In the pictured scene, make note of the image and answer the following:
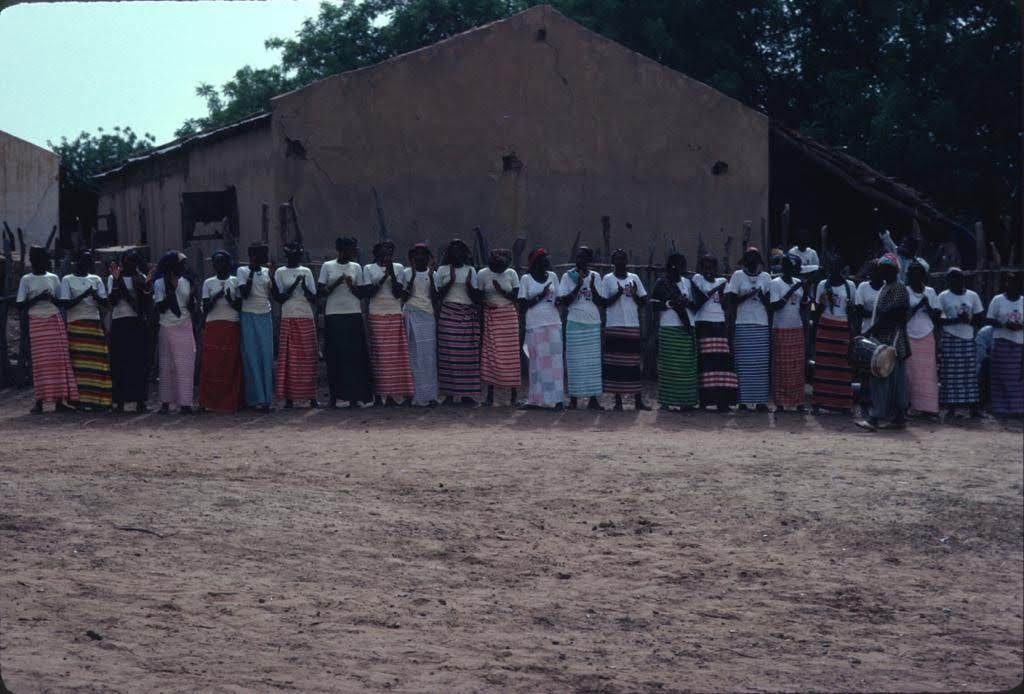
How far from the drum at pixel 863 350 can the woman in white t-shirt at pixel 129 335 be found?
646cm

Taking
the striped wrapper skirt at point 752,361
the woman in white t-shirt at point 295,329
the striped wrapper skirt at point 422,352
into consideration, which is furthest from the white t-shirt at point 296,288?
the striped wrapper skirt at point 752,361

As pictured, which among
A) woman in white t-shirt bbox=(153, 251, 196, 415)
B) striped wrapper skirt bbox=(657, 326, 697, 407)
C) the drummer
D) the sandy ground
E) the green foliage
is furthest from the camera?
the green foliage

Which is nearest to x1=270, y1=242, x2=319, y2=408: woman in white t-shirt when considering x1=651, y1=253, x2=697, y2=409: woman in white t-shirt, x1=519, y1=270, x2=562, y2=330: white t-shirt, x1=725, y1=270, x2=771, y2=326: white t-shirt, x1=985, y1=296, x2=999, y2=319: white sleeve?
x1=519, y1=270, x2=562, y2=330: white t-shirt

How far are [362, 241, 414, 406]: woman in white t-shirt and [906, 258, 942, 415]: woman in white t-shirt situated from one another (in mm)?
4647

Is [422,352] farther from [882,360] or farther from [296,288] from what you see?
[882,360]

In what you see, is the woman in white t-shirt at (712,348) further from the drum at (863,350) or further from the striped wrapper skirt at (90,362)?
the striped wrapper skirt at (90,362)

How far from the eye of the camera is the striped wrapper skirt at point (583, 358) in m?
12.8

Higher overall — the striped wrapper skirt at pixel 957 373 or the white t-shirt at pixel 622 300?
the white t-shirt at pixel 622 300

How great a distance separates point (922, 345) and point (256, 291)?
616 cm

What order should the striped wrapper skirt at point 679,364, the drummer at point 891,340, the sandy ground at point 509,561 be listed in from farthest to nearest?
the striped wrapper skirt at point 679,364 < the drummer at point 891,340 < the sandy ground at point 509,561

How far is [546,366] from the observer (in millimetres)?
12867

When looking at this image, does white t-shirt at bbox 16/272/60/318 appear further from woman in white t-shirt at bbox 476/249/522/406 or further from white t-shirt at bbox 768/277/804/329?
white t-shirt at bbox 768/277/804/329

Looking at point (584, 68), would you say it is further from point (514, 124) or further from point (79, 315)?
point (79, 315)

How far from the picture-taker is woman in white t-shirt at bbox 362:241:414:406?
12.7 metres
